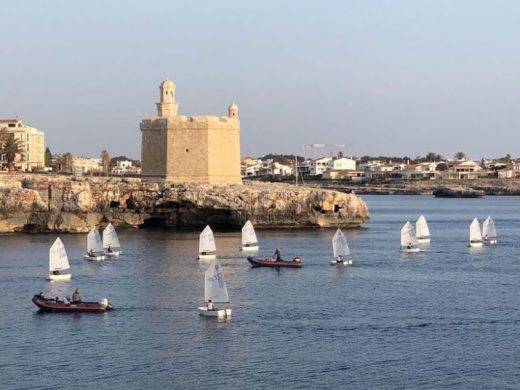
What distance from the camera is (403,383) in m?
28.8

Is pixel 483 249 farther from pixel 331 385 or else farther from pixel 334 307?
pixel 331 385

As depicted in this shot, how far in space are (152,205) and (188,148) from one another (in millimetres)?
5650

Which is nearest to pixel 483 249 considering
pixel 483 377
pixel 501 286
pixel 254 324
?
pixel 501 286

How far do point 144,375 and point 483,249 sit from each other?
3913 centimetres

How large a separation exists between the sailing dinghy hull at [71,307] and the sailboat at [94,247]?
17246 mm

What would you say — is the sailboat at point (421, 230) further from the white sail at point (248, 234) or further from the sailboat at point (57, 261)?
the sailboat at point (57, 261)

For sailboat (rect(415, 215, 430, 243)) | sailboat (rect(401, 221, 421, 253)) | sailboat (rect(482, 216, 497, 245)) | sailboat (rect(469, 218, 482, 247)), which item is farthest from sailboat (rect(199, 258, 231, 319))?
sailboat (rect(482, 216, 497, 245))

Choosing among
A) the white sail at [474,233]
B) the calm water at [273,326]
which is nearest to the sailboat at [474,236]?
the white sail at [474,233]

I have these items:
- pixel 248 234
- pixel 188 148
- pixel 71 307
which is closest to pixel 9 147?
pixel 188 148

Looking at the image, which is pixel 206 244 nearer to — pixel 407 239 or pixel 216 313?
pixel 407 239

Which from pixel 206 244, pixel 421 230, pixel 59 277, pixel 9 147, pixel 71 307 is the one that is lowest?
pixel 71 307

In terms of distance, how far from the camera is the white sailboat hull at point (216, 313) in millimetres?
37406

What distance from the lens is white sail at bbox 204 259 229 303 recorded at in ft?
126

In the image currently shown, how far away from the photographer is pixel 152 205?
252 feet
